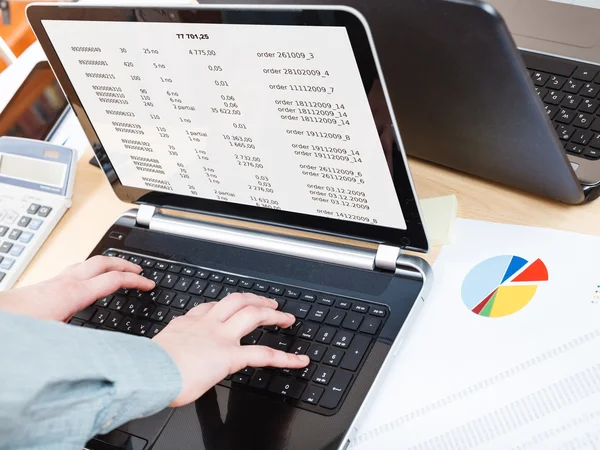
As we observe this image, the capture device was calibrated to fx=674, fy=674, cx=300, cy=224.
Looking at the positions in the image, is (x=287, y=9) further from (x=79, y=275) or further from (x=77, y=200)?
(x=77, y=200)

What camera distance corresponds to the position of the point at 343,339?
0.61 meters

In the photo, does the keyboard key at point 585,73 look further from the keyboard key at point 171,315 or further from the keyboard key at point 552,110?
the keyboard key at point 171,315

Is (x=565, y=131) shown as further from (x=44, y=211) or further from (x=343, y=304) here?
(x=44, y=211)

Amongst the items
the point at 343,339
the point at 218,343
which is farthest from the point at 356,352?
the point at 218,343

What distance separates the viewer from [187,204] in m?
0.76

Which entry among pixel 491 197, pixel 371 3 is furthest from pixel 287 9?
pixel 491 197

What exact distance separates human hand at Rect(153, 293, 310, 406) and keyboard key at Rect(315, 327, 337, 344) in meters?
0.03

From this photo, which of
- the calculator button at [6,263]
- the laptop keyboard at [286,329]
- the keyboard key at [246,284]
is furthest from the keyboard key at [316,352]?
the calculator button at [6,263]

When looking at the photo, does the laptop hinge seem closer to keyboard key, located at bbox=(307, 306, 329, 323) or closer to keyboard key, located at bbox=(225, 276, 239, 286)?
keyboard key, located at bbox=(225, 276, 239, 286)

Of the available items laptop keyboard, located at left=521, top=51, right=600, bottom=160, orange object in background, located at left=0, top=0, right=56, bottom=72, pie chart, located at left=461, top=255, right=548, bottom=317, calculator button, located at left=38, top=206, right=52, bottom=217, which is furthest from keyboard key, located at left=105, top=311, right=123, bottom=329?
orange object in background, located at left=0, top=0, right=56, bottom=72

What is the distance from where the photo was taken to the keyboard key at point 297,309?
648mm

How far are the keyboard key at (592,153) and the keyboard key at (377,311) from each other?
254 mm

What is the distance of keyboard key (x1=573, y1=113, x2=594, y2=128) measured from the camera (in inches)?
26.7

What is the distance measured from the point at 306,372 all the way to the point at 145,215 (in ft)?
1.01
